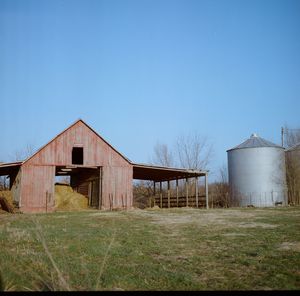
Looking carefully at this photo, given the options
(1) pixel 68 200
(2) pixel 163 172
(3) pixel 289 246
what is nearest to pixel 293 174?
(2) pixel 163 172

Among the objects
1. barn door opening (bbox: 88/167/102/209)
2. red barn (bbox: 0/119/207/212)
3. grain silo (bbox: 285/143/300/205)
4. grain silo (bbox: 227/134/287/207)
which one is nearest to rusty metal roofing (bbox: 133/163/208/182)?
red barn (bbox: 0/119/207/212)

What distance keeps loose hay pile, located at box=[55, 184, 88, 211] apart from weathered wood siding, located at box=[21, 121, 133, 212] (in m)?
2.75

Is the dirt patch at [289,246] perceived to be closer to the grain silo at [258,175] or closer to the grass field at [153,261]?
the grass field at [153,261]

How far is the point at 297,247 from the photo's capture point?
8484 millimetres

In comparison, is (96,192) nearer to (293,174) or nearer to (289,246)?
(293,174)

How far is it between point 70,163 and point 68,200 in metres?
3.89

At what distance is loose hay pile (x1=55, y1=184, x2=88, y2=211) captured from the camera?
27.9 metres

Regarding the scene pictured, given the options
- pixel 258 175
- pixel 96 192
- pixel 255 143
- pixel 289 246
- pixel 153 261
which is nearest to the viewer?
pixel 153 261

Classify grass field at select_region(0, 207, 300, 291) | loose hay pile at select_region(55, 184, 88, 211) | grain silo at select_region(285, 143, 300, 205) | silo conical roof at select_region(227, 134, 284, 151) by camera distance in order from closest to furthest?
grass field at select_region(0, 207, 300, 291), loose hay pile at select_region(55, 184, 88, 211), silo conical roof at select_region(227, 134, 284, 151), grain silo at select_region(285, 143, 300, 205)

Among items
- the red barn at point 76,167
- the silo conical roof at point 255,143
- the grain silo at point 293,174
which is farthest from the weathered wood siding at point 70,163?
the grain silo at point 293,174

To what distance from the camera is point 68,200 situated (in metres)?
28.6

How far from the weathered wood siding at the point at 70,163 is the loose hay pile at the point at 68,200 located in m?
2.75

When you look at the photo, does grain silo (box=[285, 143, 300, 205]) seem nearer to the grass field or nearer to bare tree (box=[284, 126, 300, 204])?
bare tree (box=[284, 126, 300, 204])

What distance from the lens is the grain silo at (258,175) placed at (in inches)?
1278
